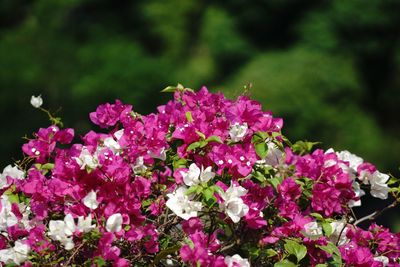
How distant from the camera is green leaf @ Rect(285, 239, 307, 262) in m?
1.50

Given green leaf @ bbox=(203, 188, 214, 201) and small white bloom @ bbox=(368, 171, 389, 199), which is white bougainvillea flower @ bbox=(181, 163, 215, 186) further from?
small white bloom @ bbox=(368, 171, 389, 199)

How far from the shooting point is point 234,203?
1451mm

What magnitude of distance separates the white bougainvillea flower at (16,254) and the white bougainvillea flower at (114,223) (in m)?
0.18

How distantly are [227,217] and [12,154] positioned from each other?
673cm

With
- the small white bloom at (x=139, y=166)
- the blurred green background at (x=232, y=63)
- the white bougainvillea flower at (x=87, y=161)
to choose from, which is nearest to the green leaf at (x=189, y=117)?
the small white bloom at (x=139, y=166)

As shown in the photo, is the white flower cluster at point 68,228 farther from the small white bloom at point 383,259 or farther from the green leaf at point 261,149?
the small white bloom at point 383,259

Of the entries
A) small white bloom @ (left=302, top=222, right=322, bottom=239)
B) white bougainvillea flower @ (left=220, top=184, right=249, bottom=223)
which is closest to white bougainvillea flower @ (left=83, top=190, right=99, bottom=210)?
white bougainvillea flower @ (left=220, top=184, right=249, bottom=223)

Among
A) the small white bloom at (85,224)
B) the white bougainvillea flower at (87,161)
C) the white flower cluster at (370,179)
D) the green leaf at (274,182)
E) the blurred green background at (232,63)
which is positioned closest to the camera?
the small white bloom at (85,224)

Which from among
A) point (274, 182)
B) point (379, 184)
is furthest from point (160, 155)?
point (379, 184)

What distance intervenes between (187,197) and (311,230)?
305 mm

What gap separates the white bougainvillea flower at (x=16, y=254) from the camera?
1404mm

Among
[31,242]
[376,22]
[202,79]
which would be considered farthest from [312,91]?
[31,242]

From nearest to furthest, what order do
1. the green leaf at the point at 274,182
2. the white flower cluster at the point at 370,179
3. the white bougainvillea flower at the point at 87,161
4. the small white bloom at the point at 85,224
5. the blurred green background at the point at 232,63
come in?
the small white bloom at the point at 85,224 < the white bougainvillea flower at the point at 87,161 < the green leaf at the point at 274,182 < the white flower cluster at the point at 370,179 < the blurred green background at the point at 232,63

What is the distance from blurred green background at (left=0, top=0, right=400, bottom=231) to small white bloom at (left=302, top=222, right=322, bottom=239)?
596 cm
